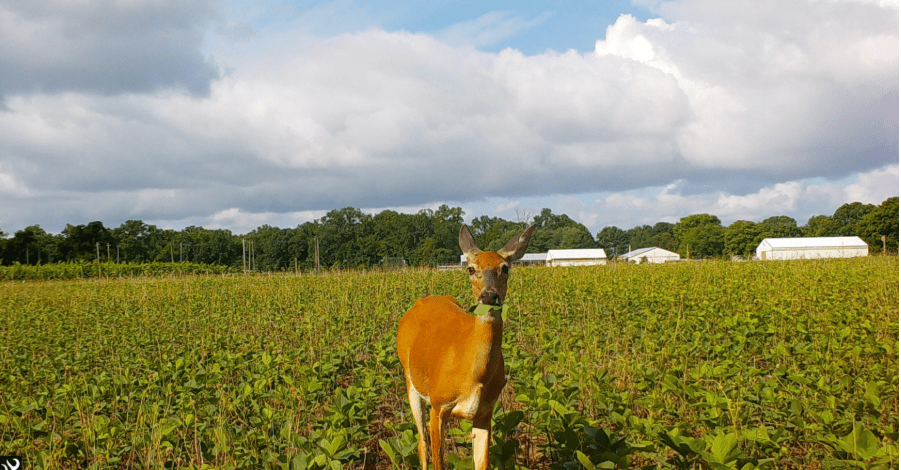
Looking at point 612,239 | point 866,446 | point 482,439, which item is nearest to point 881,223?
point 612,239

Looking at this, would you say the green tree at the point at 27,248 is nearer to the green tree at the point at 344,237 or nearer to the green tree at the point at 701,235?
the green tree at the point at 344,237

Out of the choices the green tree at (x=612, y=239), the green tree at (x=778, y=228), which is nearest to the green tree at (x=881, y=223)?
the green tree at (x=778, y=228)

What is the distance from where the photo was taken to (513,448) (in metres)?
3.74

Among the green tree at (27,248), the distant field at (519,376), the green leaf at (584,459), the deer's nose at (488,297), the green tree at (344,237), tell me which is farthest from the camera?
the green tree at (344,237)

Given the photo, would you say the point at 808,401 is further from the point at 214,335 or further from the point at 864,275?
the point at 864,275

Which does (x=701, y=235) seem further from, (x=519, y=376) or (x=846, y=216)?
(x=519, y=376)

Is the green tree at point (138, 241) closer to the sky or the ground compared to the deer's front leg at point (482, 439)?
closer to the sky

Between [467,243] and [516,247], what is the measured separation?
0.35 metres

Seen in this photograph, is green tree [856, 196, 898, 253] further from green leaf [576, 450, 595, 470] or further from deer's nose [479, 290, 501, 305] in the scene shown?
deer's nose [479, 290, 501, 305]

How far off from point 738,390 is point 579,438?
2.73m

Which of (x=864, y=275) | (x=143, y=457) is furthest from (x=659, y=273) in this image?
(x=143, y=457)

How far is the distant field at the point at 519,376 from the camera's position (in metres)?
4.20

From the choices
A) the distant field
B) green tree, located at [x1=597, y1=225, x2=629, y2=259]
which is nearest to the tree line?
green tree, located at [x1=597, y1=225, x2=629, y2=259]

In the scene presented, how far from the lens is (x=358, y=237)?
94125mm
